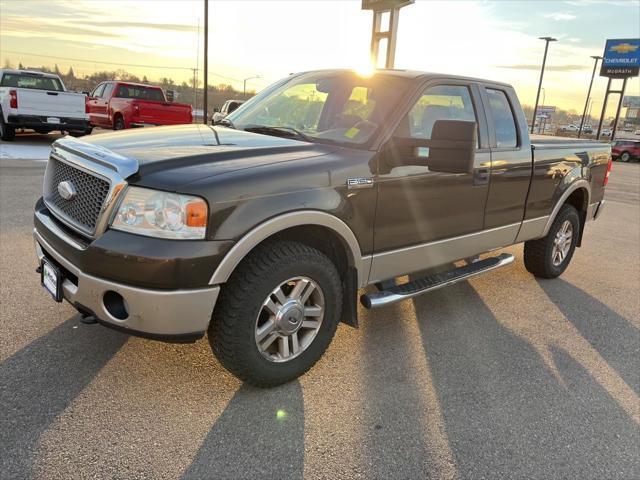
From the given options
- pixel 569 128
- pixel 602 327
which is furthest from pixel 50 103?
pixel 569 128

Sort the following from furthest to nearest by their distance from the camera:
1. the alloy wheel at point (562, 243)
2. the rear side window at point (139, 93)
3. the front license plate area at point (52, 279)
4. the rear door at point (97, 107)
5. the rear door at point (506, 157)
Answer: the rear door at point (97, 107), the rear side window at point (139, 93), the alloy wheel at point (562, 243), the rear door at point (506, 157), the front license plate area at point (52, 279)

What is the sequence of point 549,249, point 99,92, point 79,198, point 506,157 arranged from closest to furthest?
point 79,198
point 506,157
point 549,249
point 99,92

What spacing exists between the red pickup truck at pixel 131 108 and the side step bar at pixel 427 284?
13612 millimetres

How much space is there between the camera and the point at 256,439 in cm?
258

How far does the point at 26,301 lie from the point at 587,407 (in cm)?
397

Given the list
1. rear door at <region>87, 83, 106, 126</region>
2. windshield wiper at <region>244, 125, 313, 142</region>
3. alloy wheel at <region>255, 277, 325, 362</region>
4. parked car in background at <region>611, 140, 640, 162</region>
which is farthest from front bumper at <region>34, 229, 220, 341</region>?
parked car in background at <region>611, 140, 640, 162</region>

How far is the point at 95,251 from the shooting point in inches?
98.8

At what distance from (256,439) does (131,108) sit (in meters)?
15.0

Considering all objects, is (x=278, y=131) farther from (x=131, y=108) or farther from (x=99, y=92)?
(x=99, y=92)

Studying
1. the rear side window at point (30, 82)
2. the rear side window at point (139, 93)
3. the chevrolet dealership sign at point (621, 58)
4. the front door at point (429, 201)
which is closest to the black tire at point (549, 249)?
the front door at point (429, 201)

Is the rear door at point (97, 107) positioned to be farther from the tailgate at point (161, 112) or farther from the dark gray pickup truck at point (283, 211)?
the dark gray pickup truck at point (283, 211)

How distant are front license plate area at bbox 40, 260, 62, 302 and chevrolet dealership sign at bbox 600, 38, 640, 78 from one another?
162 feet

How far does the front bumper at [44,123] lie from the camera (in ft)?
44.6

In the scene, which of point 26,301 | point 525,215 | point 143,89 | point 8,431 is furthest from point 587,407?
point 143,89
